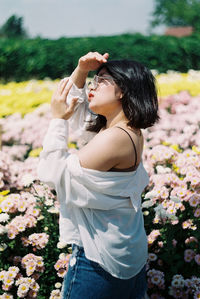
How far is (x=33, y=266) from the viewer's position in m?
2.31

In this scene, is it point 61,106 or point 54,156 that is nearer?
point 54,156

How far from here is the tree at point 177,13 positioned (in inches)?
2272

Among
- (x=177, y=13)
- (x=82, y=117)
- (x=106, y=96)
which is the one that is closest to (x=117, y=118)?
(x=106, y=96)

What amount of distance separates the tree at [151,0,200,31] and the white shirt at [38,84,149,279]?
5712cm

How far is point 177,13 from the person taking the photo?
59031 mm

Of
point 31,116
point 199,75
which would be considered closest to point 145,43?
point 199,75

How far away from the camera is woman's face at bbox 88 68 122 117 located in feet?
5.47

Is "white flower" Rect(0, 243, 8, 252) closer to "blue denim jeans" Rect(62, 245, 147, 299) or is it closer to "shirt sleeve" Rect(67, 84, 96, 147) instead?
"blue denim jeans" Rect(62, 245, 147, 299)

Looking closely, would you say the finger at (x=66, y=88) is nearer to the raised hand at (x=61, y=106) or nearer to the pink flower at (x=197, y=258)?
the raised hand at (x=61, y=106)

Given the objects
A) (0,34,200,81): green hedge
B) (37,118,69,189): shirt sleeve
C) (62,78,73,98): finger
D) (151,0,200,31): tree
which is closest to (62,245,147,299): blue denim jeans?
(37,118,69,189): shirt sleeve

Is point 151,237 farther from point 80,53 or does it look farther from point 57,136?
point 80,53

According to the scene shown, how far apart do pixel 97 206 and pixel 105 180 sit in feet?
0.39

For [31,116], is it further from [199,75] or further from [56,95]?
[199,75]

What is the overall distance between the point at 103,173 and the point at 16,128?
9.71ft
